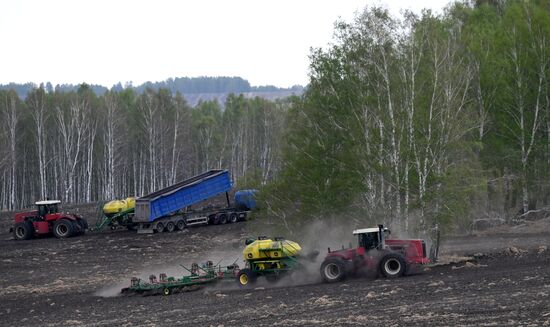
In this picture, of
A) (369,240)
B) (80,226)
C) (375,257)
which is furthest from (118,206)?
(375,257)

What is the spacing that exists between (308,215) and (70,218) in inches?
725

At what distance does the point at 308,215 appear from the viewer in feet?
108

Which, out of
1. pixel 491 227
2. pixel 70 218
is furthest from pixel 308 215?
pixel 70 218

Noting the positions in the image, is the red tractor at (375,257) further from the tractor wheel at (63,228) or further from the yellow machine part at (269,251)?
the tractor wheel at (63,228)

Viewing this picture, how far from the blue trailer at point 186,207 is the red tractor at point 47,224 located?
3.46 m

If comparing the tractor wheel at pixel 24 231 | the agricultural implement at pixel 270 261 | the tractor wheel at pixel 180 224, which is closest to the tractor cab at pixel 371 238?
the agricultural implement at pixel 270 261

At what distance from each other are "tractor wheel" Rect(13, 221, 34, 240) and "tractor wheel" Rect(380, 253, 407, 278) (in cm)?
2705

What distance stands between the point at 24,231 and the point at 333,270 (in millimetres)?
25814

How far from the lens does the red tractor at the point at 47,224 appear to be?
149 ft

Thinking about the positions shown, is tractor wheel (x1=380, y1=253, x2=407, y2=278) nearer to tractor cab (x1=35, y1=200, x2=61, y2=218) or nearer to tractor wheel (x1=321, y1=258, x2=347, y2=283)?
tractor wheel (x1=321, y1=258, x2=347, y2=283)

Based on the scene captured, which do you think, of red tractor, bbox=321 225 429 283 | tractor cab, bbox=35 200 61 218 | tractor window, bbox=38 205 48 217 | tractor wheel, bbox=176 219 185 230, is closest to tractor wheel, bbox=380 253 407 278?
red tractor, bbox=321 225 429 283

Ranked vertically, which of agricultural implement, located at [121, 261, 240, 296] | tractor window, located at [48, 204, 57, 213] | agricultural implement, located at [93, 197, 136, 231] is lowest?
agricultural implement, located at [121, 261, 240, 296]

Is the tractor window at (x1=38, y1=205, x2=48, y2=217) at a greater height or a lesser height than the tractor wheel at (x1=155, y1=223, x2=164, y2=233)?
greater

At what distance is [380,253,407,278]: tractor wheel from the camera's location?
24.9 meters
